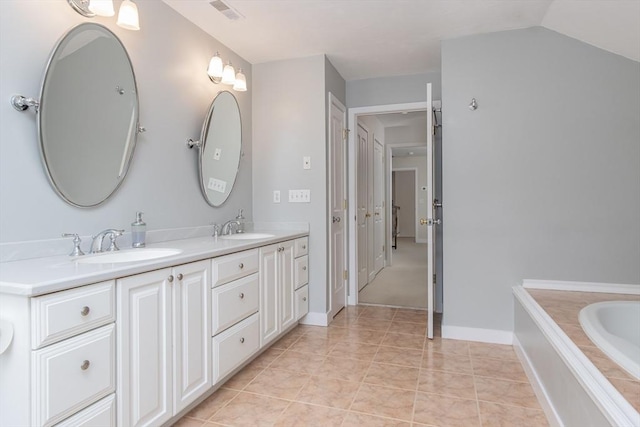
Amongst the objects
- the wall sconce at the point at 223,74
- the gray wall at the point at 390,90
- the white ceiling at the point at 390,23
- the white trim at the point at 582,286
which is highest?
the white ceiling at the point at 390,23

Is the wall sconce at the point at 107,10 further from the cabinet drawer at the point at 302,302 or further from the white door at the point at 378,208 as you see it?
the white door at the point at 378,208

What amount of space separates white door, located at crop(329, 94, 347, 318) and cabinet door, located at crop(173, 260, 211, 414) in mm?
1594

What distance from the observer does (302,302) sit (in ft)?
9.82

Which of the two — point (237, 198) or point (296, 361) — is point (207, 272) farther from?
point (237, 198)

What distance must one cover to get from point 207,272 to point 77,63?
116 cm

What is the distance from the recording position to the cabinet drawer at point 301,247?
2.87 m

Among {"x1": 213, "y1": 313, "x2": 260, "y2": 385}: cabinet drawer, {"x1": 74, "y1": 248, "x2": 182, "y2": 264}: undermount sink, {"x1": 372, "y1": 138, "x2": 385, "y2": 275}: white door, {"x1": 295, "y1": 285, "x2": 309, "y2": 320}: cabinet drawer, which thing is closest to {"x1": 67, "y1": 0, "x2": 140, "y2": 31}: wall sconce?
{"x1": 74, "y1": 248, "x2": 182, "y2": 264}: undermount sink

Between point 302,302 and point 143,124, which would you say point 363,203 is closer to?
point 302,302

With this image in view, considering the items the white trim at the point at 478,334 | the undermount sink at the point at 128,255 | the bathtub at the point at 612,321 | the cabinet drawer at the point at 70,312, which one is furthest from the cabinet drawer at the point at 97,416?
the white trim at the point at 478,334

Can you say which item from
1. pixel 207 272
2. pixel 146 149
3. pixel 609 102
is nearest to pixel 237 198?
pixel 146 149

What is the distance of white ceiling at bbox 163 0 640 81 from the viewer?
2224mm

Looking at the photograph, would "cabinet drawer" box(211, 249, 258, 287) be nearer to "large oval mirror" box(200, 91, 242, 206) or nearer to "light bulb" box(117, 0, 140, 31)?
"large oval mirror" box(200, 91, 242, 206)

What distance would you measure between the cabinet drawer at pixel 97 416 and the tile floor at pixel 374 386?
0.51 m

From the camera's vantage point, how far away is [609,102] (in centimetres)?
246
